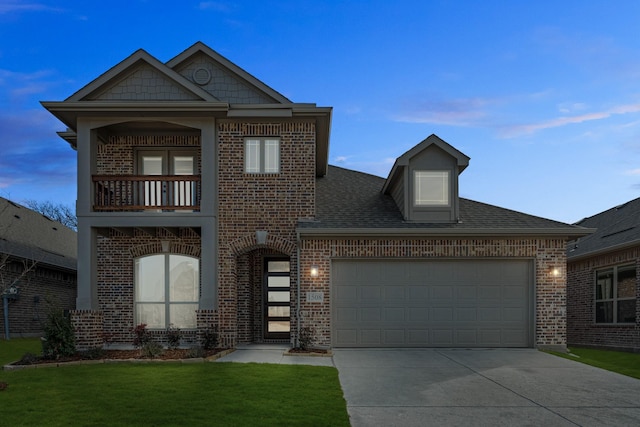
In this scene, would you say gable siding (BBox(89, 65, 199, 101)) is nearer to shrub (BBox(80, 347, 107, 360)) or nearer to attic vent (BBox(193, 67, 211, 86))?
attic vent (BBox(193, 67, 211, 86))

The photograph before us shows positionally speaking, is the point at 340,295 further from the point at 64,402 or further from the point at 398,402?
the point at 64,402

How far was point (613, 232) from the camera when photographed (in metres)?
18.2

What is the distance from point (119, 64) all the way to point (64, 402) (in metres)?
9.70

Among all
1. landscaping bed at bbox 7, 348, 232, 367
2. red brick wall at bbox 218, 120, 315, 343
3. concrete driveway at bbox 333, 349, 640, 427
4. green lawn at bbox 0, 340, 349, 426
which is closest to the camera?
green lawn at bbox 0, 340, 349, 426

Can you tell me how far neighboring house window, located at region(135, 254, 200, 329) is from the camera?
15250mm

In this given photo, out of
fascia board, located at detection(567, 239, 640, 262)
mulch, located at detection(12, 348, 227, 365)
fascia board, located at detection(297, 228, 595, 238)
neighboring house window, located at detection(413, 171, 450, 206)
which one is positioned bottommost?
mulch, located at detection(12, 348, 227, 365)

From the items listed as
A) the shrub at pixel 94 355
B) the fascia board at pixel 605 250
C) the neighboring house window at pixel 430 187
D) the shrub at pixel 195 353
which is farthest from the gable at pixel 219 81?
the fascia board at pixel 605 250

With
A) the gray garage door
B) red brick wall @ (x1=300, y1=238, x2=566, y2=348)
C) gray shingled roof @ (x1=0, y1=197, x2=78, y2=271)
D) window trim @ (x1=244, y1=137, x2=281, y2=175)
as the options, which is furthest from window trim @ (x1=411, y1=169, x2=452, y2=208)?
gray shingled roof @ (x1=0, y1=197, x2=78, y2=271)

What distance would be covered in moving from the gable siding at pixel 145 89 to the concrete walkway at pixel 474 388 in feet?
23.8

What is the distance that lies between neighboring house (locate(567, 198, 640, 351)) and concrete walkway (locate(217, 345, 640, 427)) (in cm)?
446

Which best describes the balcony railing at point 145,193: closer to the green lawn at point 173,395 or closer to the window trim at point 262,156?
the window trim at point 262,156

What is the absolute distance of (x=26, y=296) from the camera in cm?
2078

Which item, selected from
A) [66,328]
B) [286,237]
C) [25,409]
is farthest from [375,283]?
[25,409]

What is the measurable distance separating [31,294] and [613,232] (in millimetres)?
22092
